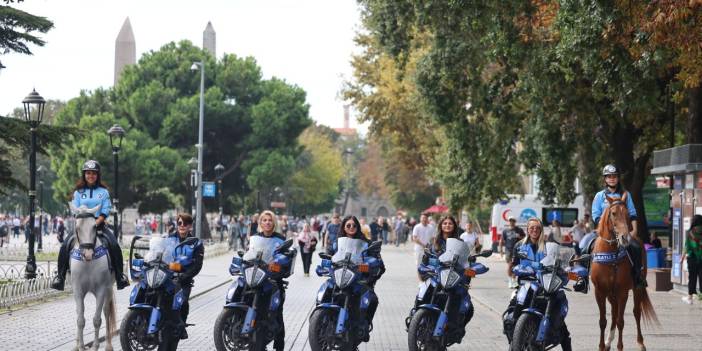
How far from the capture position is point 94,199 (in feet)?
45.8

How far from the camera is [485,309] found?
23703mm

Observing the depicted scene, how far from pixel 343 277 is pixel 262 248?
2.99 ft

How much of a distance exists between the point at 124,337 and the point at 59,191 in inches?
2536

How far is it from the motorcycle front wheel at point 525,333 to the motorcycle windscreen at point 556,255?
2.06 feet

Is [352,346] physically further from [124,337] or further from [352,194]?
[352,194]

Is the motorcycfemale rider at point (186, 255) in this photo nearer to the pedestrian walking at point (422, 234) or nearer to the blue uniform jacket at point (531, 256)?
the blue uniform jacket at point (531, 256)

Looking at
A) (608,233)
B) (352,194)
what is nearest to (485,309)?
(608,233)

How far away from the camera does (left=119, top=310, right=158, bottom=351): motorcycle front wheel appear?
12.8 m

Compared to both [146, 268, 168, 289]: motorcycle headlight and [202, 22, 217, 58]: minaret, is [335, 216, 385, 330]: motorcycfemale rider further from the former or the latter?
[202, 22, 217, 58]: minaret

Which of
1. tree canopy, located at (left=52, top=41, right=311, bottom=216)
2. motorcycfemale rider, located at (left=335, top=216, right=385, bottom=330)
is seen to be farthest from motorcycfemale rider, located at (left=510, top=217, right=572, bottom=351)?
tree canopy, located at (left=52, top=41, right=311, bottom=216)

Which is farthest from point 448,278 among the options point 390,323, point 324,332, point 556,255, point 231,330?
point 390,323

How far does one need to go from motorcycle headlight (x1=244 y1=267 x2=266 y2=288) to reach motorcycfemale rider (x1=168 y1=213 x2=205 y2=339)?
56cm

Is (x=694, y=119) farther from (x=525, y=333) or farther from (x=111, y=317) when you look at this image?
(x=111, y=317)

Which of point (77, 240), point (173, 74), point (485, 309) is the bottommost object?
point (485, 309)
